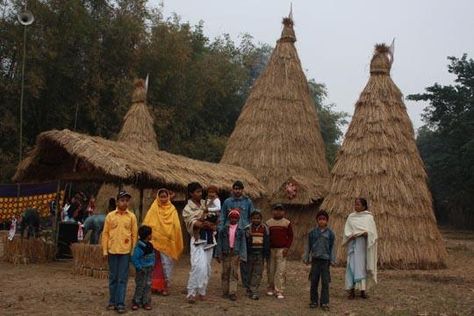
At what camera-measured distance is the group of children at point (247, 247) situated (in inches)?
256

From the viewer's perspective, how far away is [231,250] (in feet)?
24.6

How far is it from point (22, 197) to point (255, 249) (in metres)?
9.18

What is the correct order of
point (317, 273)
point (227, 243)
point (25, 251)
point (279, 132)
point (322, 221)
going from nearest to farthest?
point (317, 273), point (322, 221), point (227, 243), point (25, 251), point (279, 132)

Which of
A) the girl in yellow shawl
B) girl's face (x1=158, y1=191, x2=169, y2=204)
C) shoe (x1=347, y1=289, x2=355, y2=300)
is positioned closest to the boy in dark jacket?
the girl in yellow shawl

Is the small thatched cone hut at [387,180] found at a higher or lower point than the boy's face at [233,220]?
higher

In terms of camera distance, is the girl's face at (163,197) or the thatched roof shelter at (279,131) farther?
the thatched roof shelter at (279,131)

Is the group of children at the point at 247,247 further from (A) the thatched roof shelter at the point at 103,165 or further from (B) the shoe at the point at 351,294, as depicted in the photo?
(A) the thatched roof shelter at the point at 103,165

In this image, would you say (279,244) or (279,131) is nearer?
(279,244)

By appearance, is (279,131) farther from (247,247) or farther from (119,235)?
(119,235)

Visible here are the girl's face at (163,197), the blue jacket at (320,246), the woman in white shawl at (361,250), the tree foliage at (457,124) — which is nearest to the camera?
the blue jacket at (320,246)

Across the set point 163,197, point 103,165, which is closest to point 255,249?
point 163,197

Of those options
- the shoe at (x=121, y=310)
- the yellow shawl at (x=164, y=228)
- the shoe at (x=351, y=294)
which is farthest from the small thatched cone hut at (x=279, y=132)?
the shoe at (x=121, y=310)

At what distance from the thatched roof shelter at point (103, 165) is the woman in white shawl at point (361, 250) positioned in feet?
13.4

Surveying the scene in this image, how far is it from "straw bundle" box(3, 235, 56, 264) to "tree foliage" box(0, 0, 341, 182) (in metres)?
8.10
